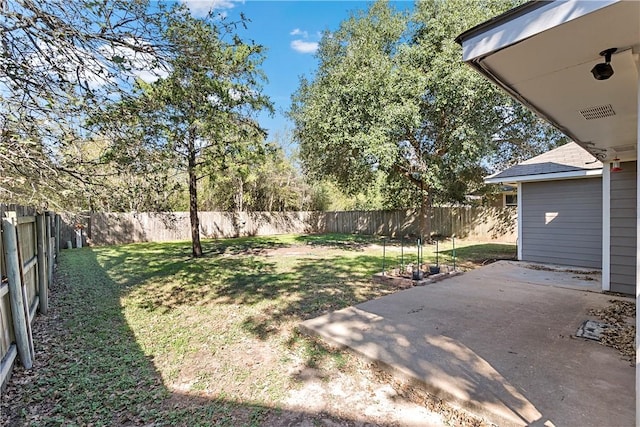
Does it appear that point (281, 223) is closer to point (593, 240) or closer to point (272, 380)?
point (593, 240)

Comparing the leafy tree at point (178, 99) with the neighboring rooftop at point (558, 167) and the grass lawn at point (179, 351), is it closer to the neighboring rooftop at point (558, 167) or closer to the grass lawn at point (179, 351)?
the grass lawn at point (179, 351)

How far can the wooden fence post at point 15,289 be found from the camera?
8.53 ft

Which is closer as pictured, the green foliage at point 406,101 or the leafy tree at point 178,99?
the leafy tree at point 178,99

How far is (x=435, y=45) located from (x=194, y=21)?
8250mm

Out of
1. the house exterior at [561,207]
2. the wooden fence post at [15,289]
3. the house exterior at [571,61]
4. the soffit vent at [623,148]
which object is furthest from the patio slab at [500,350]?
the wooden fence post at [15,289]

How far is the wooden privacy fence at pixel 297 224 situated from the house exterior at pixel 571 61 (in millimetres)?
9809

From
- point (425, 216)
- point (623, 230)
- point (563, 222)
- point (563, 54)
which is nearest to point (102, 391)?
point (563, 54)

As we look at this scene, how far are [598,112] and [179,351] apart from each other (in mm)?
4676

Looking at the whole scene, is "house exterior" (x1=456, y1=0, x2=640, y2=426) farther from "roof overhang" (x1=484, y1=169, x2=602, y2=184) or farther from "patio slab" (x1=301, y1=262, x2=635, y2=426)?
"roof overhang" (x1=484, y1=169, x2=602, y2=184)

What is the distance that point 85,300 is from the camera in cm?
473

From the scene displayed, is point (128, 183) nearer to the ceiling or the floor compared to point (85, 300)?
nearer to the ceiling

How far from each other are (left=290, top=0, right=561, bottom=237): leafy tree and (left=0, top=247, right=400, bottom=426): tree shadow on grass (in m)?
7.27

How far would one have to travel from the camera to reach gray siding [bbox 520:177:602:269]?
645 centimetres

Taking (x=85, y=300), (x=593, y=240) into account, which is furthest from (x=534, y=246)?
(x=85, y=300)
